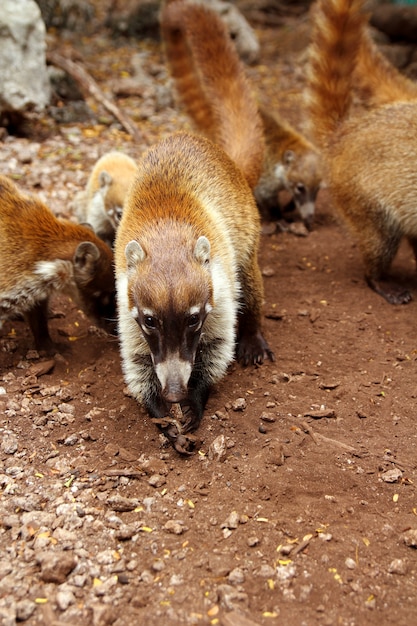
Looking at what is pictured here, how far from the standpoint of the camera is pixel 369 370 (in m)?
5.12

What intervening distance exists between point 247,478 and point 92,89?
23.2 ft

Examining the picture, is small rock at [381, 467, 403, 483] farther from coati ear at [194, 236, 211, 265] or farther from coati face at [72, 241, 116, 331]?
coati face at [72, 241, 116, 331]

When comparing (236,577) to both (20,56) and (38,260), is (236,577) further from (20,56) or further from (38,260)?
(20,56)

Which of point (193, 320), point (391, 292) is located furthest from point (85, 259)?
point (391, 292)

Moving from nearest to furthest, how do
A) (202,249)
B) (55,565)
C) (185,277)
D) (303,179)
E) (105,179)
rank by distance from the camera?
(55,565), (185,277), (202,249), (105,179), (303,179)

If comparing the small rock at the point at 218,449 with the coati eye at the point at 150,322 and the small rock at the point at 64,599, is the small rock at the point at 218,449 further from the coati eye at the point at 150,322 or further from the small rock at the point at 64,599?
the small rock at the point at 64,599

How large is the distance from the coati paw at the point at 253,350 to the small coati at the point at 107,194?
7.31ft

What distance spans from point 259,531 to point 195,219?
79.6 inches

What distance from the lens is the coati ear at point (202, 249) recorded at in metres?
4.07

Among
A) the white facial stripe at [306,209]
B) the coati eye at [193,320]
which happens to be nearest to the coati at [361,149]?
the white facial stripe at [306,209]

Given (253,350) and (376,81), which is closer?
(253,350)

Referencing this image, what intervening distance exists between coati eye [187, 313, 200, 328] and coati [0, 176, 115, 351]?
1.85 meters

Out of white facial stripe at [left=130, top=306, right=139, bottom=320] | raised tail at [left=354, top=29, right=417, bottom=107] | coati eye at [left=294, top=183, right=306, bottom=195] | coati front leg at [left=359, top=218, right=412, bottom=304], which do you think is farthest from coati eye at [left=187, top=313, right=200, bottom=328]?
coati eye at [left=294, top=183, right=306, bottom=195]

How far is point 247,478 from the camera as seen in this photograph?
3955mm
